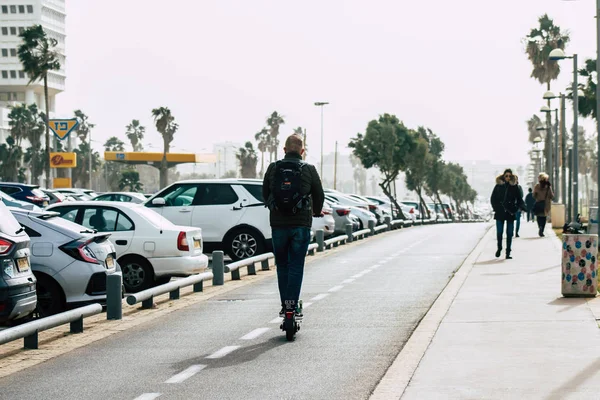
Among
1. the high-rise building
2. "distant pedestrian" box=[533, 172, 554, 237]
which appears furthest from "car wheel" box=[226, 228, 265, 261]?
the high-rise building

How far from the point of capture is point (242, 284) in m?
18.3

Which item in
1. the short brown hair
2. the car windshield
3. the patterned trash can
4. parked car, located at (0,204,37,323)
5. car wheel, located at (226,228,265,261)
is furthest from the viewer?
car wheel, located at (226,228,265,261)

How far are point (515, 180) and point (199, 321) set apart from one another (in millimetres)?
11492

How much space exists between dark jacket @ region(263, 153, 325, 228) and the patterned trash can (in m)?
4.52

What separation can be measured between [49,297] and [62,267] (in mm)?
376

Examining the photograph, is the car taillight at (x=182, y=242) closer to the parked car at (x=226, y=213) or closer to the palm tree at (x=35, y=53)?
the parked car at (x=226, y=213)

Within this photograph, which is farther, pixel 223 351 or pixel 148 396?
pixel 223 351

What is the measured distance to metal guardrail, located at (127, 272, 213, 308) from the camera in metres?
13.5

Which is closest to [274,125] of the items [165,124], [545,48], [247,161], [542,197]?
[247,161]

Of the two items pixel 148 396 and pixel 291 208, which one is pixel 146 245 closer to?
pixel 291 208

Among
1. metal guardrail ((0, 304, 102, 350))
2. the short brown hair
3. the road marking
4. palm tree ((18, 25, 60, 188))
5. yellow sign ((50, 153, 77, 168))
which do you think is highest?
palm tree ((18, 25, 60, 188))

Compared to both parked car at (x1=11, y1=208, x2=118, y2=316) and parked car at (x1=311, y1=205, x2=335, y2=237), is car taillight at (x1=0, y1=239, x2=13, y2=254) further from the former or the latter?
parked car at (x1=311, y1=205, x2=335, y2=237)

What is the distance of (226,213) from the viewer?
22.7m

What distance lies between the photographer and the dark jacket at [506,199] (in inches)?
895
